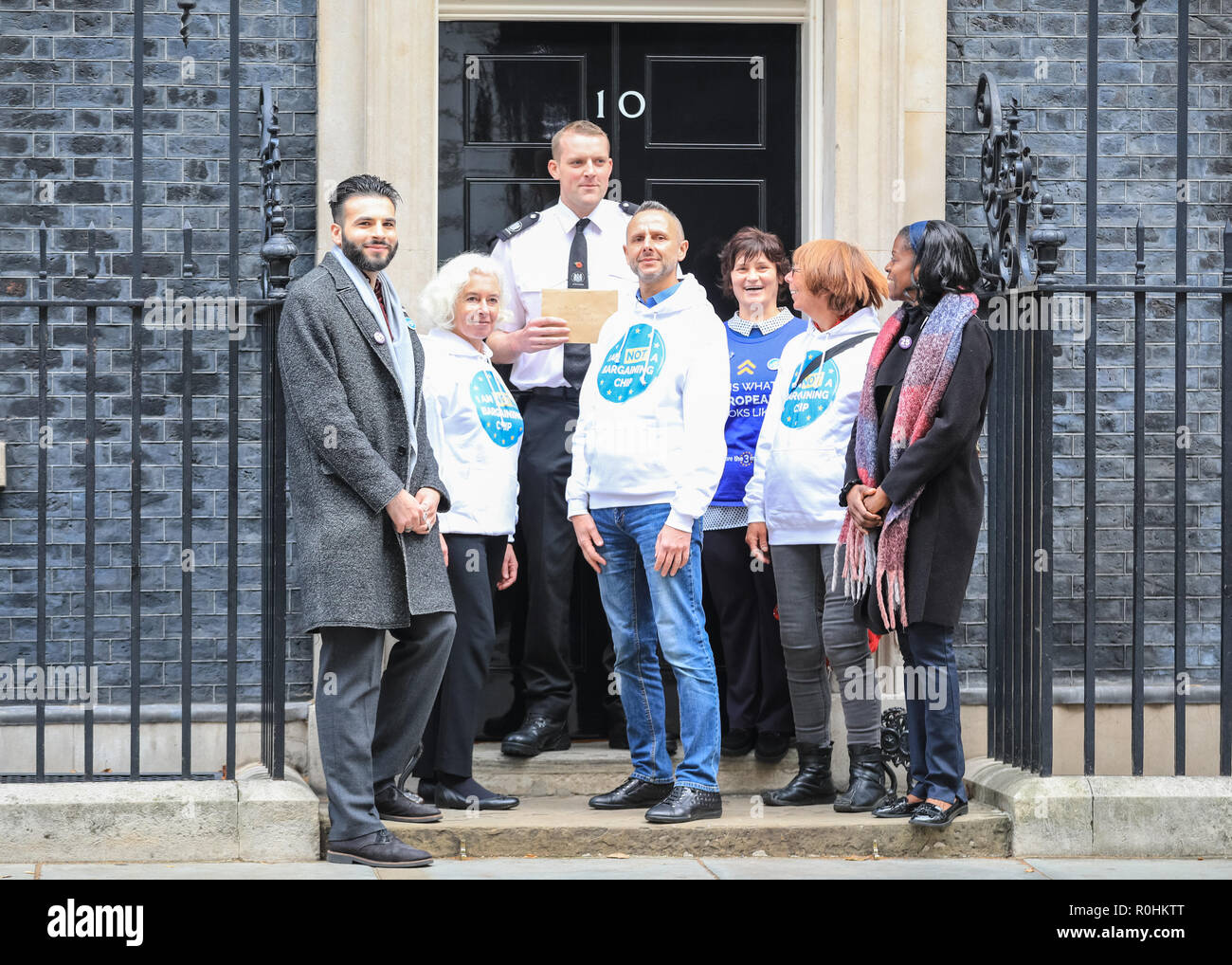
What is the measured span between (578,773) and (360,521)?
1785 mm

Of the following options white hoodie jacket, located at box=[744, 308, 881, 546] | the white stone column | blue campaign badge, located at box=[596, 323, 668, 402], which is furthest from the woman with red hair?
the white stone column

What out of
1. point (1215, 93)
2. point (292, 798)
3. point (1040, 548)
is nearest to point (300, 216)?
point (292, 798)

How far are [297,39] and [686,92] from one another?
1.71 meters

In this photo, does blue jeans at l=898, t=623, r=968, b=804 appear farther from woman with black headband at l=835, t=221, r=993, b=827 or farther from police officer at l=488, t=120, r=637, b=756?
police officer at l=488, t=120, r=637, b=756

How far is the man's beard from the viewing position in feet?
18.1

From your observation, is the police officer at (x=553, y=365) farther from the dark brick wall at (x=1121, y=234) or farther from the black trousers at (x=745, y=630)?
the dark brick wall at (x=1121, y=234)

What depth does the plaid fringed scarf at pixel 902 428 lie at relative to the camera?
569 cm

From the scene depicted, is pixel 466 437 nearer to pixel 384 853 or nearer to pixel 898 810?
pixel 384 853

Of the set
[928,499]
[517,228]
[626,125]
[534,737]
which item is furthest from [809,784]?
[626,125]

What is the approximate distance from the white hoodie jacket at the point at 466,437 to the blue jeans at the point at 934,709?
1.60 meters

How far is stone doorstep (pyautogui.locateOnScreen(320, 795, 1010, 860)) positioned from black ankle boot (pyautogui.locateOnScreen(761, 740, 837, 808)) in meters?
0.29

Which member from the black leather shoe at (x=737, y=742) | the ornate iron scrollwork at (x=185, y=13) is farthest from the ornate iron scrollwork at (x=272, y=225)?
the black leather shoe at (x=737, y=742)

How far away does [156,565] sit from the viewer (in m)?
6.88
